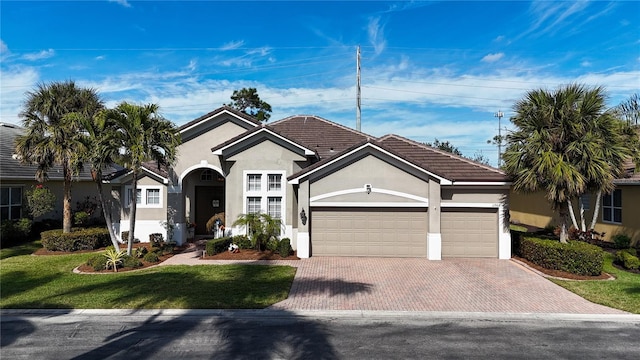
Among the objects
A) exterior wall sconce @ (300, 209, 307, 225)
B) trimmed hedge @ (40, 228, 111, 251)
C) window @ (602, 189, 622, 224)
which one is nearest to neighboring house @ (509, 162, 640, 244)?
window @ (602, 189, 622, 224)

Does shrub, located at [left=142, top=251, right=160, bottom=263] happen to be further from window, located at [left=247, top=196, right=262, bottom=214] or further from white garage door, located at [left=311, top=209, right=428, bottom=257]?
white garage door, located at [left=311, top=209, right=428, bottom=257]

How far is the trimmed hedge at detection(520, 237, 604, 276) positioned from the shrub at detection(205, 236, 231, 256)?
1212 cm

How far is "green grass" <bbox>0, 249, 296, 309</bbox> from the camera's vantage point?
30.9ft

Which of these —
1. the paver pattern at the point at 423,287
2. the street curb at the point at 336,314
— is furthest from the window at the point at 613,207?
the street curb at the point at 336,314

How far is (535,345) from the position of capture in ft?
24.0

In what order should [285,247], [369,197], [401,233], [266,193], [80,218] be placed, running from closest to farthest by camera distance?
[285,247]
[369,197]
[401,233]
[266,193]
[80,218]

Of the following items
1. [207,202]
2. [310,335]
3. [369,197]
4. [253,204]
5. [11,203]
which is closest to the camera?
[310,335]

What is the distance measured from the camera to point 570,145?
12930mm

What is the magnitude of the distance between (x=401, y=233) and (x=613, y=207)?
36.2 ft

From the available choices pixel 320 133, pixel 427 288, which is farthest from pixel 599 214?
pixel 320 133

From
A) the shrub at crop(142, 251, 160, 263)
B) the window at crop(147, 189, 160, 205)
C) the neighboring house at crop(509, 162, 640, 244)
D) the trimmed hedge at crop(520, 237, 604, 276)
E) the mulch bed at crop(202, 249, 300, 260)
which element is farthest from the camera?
the window at crop(147, 189, 160, 205)

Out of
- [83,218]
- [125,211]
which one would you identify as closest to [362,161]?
[125,211]

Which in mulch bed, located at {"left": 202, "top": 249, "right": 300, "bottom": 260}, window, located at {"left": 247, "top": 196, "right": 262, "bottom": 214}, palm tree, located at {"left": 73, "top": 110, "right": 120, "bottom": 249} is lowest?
mulch bed, located at {"left": 202, "top": 249, "right": 300, "bottom": 260}

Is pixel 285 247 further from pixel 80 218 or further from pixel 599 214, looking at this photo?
pixel 599 214
